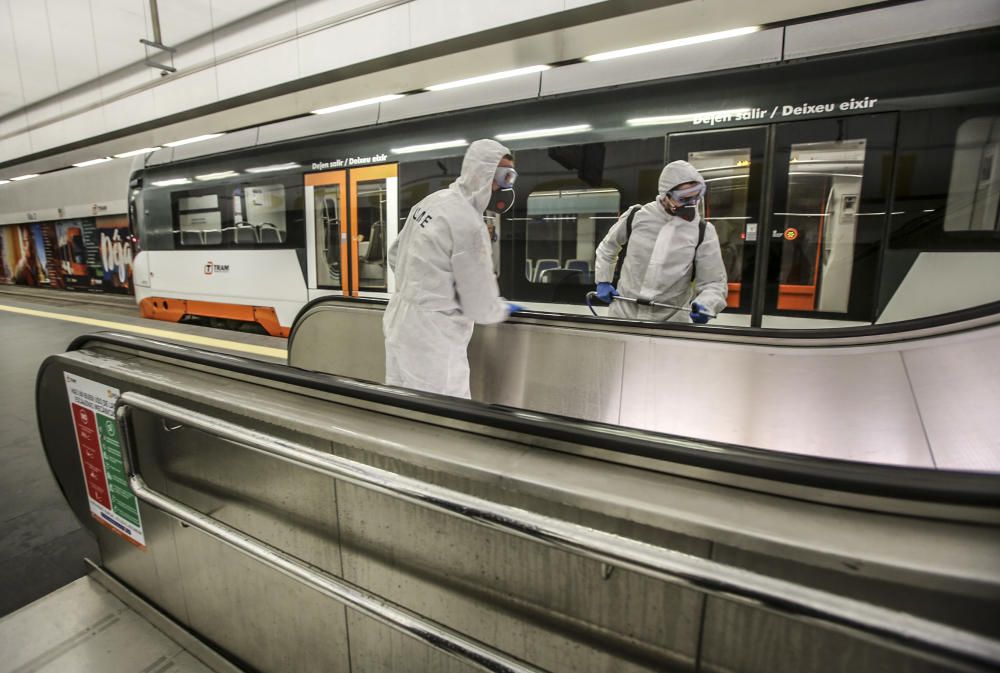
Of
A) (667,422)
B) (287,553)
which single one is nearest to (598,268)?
(667,422)

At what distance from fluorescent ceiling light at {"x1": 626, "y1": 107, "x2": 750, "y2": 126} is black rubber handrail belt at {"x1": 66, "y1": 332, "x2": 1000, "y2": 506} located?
379 cm

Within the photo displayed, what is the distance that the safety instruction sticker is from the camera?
1.89 m

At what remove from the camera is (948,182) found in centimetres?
331

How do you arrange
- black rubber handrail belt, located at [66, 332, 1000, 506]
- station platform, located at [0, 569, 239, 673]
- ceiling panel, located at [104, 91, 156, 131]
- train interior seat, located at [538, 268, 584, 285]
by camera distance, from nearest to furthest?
black rubber handrail belt, located at [66, 332, 1000, 506] < station platform, located at [0, 569, 239, 673] < train interior seat, located at [538, 268, 584, 285] < ceiling panel, located at [104, 91, 156, 131]

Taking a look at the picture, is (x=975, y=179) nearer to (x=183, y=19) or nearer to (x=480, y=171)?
(x=480, y=171)

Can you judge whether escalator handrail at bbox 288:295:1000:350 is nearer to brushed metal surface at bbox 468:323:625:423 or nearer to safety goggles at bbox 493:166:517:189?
brushed metal surface at bbox 468:323:625:423

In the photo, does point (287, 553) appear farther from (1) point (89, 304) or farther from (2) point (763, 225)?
(1) point (89, 304)

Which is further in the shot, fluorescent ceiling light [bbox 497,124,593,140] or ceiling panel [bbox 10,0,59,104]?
ceiling panel [bbox 10,0,59,104]

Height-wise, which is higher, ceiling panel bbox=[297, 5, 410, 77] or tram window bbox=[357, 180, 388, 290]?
ceiling panel bbox=[297, 5, 410, 77]

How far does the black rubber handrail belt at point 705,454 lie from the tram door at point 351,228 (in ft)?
15.2

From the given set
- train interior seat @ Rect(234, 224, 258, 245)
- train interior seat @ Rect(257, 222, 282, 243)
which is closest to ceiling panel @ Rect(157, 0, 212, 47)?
train interior seat @ Rect(234, 224, 258, 245)

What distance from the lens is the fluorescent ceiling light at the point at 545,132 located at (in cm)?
442

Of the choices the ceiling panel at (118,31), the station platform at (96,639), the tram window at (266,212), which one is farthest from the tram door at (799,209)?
the ceiling panel at (118,31)

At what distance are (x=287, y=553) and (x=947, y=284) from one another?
4.35 meters
